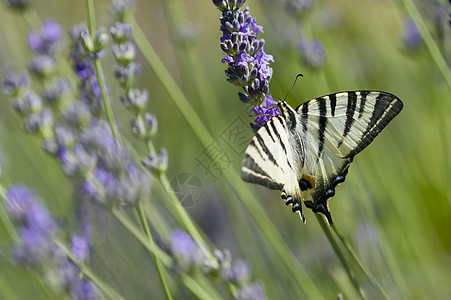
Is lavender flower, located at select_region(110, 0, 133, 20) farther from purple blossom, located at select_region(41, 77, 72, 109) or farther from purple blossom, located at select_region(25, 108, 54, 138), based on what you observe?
purple blossom, located at select_region(25, 108, 54, 138)

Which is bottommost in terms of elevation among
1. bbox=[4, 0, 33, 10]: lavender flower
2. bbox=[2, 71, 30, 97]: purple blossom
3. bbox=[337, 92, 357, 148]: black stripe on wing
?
bbox=[337, 92, 357, 148]: black stripe on wing

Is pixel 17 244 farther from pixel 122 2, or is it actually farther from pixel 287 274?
pixel 287 274

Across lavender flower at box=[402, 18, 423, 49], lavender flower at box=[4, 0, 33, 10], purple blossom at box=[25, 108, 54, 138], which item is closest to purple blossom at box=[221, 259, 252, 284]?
purple blossom at box=[25, 108, 54, 138]

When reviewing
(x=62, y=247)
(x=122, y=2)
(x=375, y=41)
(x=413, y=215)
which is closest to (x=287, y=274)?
(x=413, y=215)

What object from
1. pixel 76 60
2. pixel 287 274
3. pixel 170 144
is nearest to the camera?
pixel 76 60

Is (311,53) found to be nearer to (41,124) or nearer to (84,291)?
(41,124)

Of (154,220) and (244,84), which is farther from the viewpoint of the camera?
(154,220)
